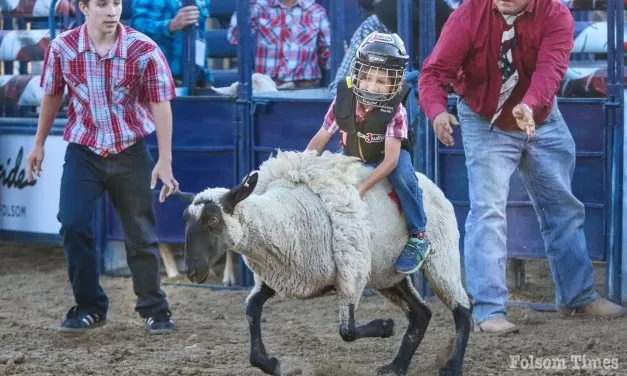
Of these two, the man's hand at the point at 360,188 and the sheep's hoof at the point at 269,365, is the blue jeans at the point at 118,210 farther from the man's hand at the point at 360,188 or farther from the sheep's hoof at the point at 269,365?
the man's hand at the point at 360,188

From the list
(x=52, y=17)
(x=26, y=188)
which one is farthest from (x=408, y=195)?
(x=26, y=188)

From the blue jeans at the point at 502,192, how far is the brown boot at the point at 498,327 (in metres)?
0.03

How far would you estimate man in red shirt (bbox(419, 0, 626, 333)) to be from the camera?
6574 millimetres

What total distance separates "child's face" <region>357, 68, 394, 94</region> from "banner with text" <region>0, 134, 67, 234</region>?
13.7ft

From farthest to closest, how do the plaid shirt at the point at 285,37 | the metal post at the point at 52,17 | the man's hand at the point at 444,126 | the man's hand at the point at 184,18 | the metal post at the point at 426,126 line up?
the plaid shirt at the point at 285,37 < the metal post at the point at 52,17 < the man's hand at the point at 184,18 < the metal post at the point at 426,126 < the man's hand at the point at 444,126

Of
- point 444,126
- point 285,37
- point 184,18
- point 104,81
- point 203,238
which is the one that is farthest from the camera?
point 285,37

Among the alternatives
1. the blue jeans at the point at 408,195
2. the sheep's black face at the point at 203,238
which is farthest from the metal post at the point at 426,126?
the sheep's black face at the point at 203,238

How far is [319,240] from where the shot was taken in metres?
5.59

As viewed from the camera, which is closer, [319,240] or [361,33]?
[319,240]

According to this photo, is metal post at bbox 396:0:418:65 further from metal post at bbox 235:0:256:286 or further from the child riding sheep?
the child riding sheep

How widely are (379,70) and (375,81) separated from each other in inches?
2.2

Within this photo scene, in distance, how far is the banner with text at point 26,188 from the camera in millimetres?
9352

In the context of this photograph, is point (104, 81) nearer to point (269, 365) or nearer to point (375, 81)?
point (375, 81)

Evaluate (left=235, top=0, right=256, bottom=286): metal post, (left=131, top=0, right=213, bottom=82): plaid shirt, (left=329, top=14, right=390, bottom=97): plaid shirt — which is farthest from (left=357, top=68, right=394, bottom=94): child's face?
(left=131, top=0, right=213, bottom=82): plaid shirt
